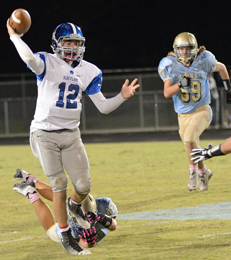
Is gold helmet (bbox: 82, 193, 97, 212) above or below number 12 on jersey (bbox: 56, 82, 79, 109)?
below

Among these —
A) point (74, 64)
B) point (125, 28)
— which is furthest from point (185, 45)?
point (125, 28)

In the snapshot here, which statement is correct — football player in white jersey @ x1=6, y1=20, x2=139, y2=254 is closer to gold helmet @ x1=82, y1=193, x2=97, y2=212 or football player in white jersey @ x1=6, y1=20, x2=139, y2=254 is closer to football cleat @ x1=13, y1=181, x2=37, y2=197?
gold helmet @ x1=82, y1=193, x2=97, y2=212

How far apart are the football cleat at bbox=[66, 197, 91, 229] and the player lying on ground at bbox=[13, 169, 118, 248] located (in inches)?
1.6

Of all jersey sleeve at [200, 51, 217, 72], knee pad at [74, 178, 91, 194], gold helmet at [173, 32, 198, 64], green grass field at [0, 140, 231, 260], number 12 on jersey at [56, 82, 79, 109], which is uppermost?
gold helmet at [173, 32, 198, 64]

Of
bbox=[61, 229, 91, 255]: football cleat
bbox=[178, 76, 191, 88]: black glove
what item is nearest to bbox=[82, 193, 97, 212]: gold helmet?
Answer: bbox=[61, 229, 91, 255]: football cleat

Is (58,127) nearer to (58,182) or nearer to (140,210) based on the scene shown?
(58,182)

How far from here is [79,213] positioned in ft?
16.1

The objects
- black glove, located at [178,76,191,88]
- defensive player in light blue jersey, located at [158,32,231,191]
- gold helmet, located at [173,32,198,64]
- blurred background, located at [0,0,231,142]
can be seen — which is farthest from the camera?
blurred background, located at [0,0,231,142]

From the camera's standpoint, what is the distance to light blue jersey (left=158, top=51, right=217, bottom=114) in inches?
299

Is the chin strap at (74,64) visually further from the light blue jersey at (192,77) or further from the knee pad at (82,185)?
the light blue jersey at (192,77)

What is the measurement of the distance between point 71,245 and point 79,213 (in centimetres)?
38

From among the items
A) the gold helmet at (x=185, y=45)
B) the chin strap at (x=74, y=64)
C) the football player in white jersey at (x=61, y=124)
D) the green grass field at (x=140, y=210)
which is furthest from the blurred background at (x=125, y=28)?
the football player in white jersey at (x=61, y=124)

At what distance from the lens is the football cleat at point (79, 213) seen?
4.82 metres

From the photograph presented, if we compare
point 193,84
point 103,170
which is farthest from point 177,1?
point 193,84
